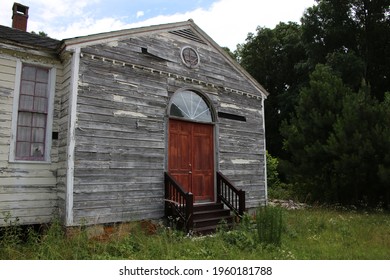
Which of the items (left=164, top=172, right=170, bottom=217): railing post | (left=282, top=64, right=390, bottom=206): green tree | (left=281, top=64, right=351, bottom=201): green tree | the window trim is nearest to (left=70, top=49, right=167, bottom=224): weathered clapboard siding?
(left=164, top=172, right=170, bottom=217): railing post

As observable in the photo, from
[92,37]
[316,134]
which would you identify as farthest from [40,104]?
[316,134]

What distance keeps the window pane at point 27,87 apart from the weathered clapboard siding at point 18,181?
0.20 meters

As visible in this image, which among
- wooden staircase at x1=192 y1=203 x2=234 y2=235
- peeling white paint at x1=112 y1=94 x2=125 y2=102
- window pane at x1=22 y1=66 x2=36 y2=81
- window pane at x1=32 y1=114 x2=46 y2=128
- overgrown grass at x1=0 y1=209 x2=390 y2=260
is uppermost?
window pane at x1=22 y1=66 x2=36 y2=81

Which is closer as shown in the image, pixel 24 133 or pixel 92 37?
pixel 24 133

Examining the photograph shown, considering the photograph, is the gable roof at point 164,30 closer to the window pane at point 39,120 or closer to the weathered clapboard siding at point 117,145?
the weathered clapboard siding at point 117,145

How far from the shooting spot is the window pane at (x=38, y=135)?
24.3 feet

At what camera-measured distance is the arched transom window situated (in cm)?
923

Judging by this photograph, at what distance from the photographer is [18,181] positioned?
7.07 m

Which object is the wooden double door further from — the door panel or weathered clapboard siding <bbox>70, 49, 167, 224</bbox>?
weathered clapboard siding <bbox>70, 49, 167, 224</bbox>

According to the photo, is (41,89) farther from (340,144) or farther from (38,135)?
(340,144)

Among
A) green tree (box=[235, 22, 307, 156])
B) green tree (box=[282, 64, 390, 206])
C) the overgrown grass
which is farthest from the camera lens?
green tree (box=[235, 22, 307, 156])

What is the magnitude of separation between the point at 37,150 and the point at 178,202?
3.42 meters

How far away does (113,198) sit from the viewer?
7.67 m

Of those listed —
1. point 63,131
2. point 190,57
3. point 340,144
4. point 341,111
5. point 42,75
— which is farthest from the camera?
point 341,111
